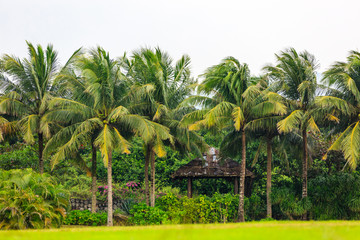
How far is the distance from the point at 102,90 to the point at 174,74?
4.02m

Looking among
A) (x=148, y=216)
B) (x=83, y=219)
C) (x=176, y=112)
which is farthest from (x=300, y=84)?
(x=83, y=219)

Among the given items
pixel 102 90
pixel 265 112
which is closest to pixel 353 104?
pixel 265 112

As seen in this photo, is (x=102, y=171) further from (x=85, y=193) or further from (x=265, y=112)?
(x=265, y=112)

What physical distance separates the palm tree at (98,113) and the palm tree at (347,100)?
7439 millimetres

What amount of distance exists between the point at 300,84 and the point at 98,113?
9201mm

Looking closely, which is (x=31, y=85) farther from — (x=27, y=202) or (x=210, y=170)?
(x=210, y=170)

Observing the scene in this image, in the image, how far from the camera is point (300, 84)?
61.3ft

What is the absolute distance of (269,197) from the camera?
2111 cm

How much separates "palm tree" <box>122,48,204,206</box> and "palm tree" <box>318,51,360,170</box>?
6461mm

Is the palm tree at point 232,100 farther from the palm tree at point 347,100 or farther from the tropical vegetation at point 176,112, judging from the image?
the palm tree at point 347,100

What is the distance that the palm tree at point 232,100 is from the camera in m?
18.8

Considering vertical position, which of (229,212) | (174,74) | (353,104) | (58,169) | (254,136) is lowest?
(229,212)

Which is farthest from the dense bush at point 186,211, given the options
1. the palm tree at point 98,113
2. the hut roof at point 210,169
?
the hut roof at point 210,169

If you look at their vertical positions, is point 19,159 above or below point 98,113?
below
